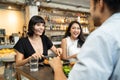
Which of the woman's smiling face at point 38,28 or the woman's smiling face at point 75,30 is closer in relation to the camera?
the woman's smiling face at point 38,28

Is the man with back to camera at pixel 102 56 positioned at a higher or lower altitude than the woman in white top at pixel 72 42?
higher

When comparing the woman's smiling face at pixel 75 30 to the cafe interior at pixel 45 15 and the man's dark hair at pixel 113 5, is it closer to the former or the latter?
the man's dark hair at pixel 113 5

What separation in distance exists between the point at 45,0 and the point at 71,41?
3.39m

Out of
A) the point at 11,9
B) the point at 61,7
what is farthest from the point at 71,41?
the point at 11,9

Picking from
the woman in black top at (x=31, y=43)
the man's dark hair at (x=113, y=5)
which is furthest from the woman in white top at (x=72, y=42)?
the man's dark hair at (x=113, y=5)

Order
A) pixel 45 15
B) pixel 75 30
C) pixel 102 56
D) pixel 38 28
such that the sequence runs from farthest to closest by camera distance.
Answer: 1. pixel 45 15
2. pixel 75 30
3. pixel 38 28
4. pixel 102 56

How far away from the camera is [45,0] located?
6023 millimetres

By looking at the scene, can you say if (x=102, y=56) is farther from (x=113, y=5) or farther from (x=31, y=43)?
(x=31, y=43)

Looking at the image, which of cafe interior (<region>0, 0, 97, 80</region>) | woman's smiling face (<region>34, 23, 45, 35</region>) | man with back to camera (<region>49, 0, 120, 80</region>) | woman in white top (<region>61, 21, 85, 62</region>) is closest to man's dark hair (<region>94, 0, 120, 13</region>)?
man with back to camera (<region>49, 0, 120, 80</region>)

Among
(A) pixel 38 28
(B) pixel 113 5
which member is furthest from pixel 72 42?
(B) pixel 113 5

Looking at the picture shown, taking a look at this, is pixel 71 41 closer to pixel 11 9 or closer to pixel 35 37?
pixel 35 37

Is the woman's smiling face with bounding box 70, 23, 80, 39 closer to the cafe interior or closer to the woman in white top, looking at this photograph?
the woman in white top

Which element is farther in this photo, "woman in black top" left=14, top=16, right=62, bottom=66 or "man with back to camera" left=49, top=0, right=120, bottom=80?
"woman in black top" left=14, top=16, right=62, bottom=66

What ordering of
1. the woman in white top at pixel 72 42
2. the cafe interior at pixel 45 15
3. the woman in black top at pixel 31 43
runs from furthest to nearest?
the cafe interior at pixel 45 15, the woman in white top at pixel 72 42, the woman in black top at pixel 31 43
